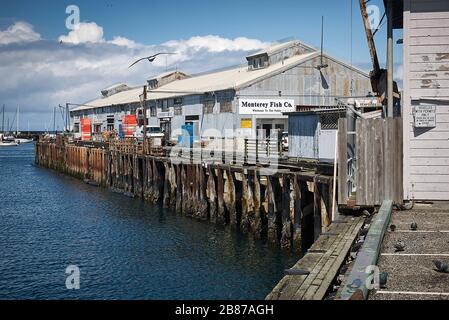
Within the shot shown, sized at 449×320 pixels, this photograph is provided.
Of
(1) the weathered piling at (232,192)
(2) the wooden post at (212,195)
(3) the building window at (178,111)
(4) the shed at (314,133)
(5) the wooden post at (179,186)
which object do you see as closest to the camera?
(1) the weathered piling at (232,192)

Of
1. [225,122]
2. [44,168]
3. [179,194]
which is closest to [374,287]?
[179,194]

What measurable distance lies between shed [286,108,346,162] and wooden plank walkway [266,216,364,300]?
13.5 meters

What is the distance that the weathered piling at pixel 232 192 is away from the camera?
880 inches

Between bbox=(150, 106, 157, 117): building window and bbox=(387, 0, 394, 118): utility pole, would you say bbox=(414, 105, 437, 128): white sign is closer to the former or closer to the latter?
bbox=(387, 0, 394, 118): utility pole

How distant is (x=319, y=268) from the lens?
10.1m

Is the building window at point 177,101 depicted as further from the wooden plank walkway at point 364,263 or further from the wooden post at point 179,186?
the wooden plank walkway at point 364,263

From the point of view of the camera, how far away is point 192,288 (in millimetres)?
17875

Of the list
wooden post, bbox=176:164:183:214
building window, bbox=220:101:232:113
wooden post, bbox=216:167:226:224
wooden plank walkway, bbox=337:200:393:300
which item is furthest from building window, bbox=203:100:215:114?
wooden plank walkway, bbox=337:200:393:300

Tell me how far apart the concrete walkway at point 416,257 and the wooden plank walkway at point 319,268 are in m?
0.81

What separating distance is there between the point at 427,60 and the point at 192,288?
32.6 ft

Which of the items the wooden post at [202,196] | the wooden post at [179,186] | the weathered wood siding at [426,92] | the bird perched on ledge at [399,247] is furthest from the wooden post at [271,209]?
the bird perched on ledge at [399,247]

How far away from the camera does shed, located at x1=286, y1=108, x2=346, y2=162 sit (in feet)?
89.5

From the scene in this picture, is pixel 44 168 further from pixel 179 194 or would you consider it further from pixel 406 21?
pixel 406 21

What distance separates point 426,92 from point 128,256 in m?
13.2
